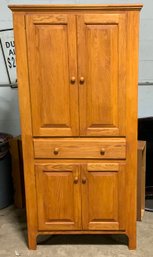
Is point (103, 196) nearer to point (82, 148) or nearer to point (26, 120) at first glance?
point (82, 148)

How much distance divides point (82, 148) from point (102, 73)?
0.48 metres

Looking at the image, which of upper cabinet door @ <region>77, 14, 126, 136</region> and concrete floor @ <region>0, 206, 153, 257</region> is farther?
concrete floor @ <region>0, 206, 153, 257</region>

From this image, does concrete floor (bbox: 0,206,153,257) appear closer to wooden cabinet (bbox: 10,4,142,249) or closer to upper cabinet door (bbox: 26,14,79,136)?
wooden cabinet (bbox: 10,4,142,249)

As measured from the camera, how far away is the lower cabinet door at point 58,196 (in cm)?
209

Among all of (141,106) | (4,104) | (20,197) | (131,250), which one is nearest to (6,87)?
(4,104)

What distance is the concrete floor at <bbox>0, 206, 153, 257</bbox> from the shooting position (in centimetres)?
217

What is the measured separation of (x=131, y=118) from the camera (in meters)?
1.99

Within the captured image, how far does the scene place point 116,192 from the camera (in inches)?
82.6

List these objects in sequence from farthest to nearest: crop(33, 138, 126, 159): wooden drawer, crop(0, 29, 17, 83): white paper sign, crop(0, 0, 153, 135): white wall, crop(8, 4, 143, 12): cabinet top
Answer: crop(0, 29, 17, 83): white paper sign
crop(0, 0, 153, 135): white wall
crop(33, 138, 126, 159): wooden drawer
crop(8, 4, 143, 12): cabinet top

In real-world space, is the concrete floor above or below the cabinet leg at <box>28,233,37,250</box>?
below

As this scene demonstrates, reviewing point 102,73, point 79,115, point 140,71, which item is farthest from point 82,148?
point 140,71

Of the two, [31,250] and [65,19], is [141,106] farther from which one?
[31,250]

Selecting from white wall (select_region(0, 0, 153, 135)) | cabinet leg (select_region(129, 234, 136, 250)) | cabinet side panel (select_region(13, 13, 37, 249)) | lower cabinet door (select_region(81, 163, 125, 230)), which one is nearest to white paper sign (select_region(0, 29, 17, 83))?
white wall (select_region(0, 0, 153, 135))

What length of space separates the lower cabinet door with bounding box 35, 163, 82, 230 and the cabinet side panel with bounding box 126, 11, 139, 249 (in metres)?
0.33
